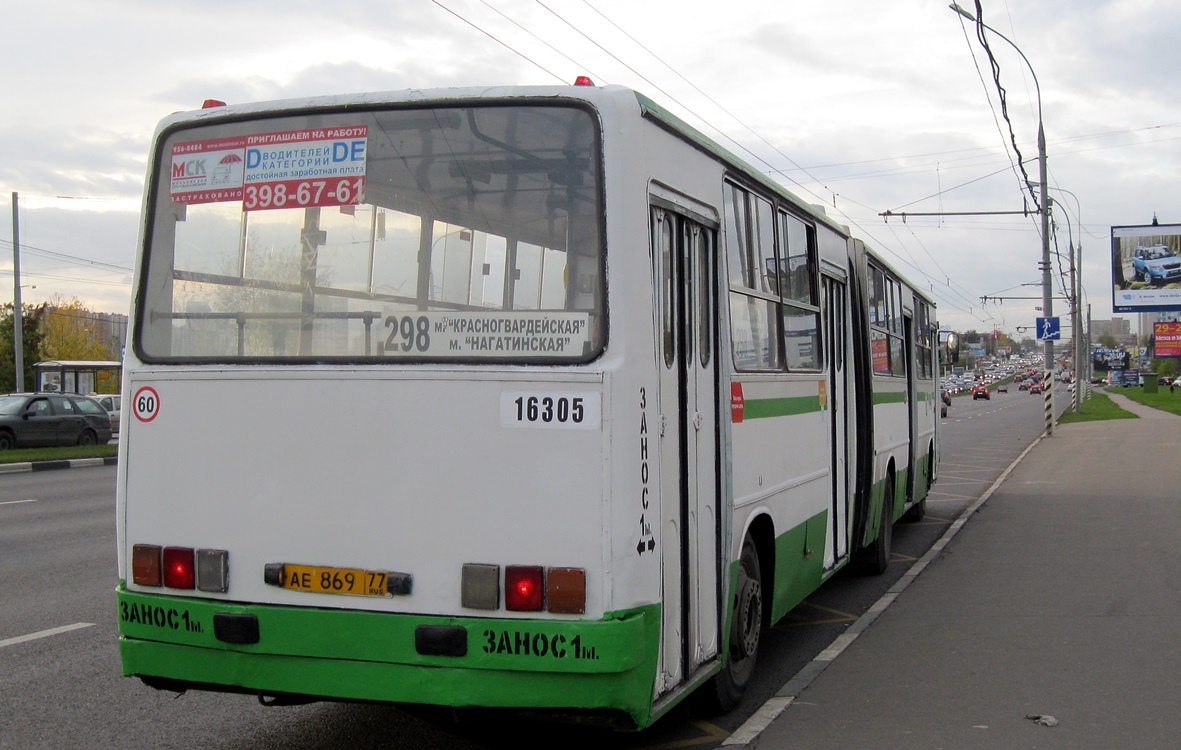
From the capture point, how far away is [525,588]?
166 inches

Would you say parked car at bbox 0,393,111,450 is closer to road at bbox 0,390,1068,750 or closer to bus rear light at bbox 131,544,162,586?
road at bbox 0,390,1068,750

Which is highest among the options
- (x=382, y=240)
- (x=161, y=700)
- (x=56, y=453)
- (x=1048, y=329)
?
(x=1048, y=329)

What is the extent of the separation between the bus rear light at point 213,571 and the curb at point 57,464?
1885cm

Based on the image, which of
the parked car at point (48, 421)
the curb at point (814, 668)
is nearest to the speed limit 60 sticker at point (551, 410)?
the curb at point (814, 668)

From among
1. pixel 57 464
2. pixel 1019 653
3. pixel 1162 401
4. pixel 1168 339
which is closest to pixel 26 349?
pixel 57 464

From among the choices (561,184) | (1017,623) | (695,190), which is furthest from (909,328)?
(561,184)

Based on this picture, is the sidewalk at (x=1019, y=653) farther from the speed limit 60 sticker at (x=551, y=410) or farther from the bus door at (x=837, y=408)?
the speed limit 60 sticker at (x=551, y=410)

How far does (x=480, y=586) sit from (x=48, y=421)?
1012 inches

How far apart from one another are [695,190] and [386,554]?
84.8 inches

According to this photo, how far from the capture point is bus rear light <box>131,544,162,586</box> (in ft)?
15.6

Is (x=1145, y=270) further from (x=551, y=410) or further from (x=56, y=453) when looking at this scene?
(x=551, y=410)

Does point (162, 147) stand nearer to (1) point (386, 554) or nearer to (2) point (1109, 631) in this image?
(1) point (386, 554)

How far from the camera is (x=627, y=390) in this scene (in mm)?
4258

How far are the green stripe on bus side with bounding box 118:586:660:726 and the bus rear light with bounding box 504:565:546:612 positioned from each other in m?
0.05
